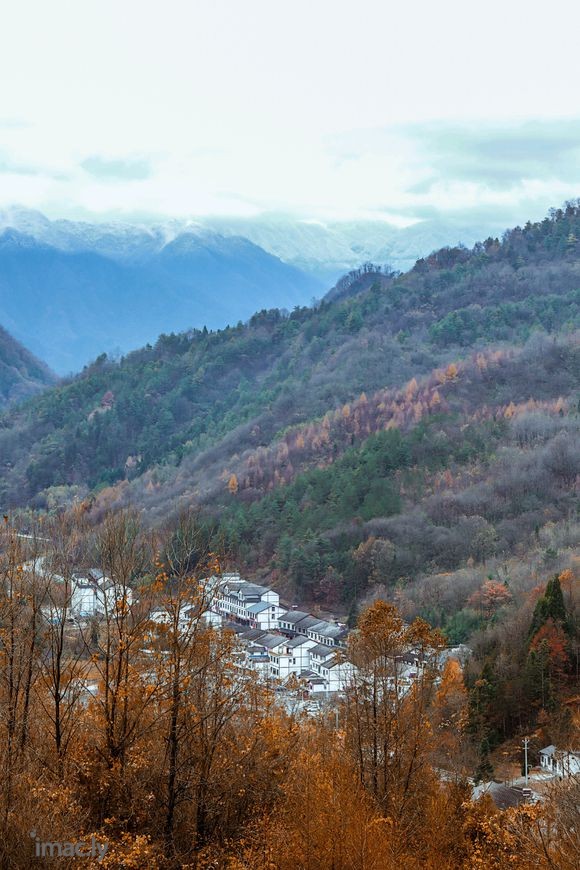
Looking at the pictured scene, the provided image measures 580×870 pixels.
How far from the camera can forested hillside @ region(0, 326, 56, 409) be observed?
144875 millimetres

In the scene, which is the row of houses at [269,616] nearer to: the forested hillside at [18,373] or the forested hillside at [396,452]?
the forested hillside at [396,452]

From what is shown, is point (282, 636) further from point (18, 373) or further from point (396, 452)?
point (18, 373)

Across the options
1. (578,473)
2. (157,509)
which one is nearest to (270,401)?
(157,509)

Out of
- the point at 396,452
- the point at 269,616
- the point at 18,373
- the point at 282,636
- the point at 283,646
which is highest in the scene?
the point at 18,373

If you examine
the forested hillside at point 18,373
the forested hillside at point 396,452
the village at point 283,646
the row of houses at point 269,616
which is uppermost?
the forested hillside at point 18,373

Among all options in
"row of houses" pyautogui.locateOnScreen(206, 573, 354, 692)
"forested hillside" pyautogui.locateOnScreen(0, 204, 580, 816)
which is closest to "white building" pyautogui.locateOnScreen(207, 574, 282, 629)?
"row of houses" pyautogui.locateOnScreen(206, 573, 354, 692)

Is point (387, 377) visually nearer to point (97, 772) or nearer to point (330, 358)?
point (330, 358)

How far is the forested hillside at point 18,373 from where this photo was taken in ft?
475

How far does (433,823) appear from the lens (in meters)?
12.6

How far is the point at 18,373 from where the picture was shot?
150 m

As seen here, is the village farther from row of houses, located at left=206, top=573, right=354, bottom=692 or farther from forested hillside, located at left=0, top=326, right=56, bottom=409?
forested hillside, located at left=0, top=326, right=56, bottom=409

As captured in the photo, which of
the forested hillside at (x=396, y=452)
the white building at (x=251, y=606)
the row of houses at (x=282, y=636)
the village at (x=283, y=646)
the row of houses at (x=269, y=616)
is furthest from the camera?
the white building at (x=251, y=606)

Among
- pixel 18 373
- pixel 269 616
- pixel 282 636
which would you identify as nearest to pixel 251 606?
pixel 269 616

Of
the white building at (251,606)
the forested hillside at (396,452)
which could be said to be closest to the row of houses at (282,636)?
the white building at (251,606)
